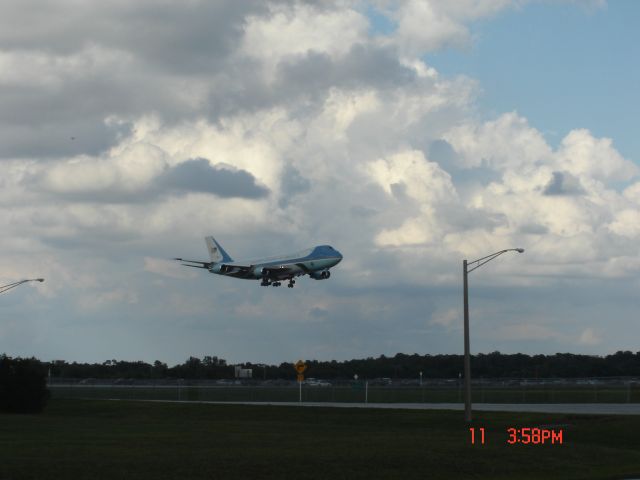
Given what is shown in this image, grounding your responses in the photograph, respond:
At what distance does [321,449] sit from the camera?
3544cm

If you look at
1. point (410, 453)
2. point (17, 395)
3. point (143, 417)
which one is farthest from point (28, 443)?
point (17, 395)

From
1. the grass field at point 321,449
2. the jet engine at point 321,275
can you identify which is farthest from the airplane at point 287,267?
the grass field at point 321,449

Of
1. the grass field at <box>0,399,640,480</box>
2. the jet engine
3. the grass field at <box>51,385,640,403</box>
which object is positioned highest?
the jet engine

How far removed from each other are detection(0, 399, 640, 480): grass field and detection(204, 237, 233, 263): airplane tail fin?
56767 millimetres

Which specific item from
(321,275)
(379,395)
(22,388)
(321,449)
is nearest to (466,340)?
(321,449)

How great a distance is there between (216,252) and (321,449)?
254ft

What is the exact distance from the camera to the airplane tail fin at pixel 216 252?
112 meters

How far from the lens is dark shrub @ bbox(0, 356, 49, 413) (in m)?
66.3

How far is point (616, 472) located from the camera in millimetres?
33094

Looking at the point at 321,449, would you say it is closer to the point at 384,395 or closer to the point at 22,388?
the point at 22,388

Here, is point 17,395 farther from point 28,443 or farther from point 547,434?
point 547,434
